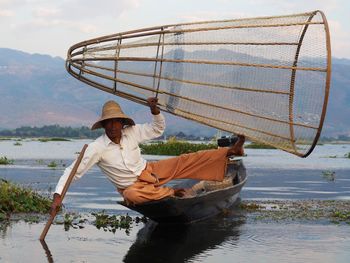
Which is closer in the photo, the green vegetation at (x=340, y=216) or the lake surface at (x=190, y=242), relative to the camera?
the lake surface at (x=190, y=242)

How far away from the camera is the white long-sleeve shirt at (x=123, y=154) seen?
9875 millimetres

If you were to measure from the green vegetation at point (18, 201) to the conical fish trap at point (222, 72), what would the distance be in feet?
8.65

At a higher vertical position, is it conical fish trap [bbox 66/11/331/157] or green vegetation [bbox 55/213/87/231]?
conical fish trap [bbox 66/11/331/157]

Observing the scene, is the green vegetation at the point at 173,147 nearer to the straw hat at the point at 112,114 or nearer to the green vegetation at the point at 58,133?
the straw hat at the point at 112,114

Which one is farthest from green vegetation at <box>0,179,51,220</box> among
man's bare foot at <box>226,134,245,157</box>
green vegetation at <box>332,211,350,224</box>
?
green vegetation at <box>332,211,350,224</box>

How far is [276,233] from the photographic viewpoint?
10727 millimetres

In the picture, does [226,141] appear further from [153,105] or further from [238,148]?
[153,105]

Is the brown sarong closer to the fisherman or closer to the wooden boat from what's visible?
the fisherman

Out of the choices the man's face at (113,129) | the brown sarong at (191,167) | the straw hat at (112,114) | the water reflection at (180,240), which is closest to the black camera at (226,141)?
the brown sarong at (191,167)

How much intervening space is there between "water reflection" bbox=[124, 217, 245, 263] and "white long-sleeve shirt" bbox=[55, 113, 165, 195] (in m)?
0.82

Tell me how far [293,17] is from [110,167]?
117 inches

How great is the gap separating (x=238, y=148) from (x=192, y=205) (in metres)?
1.03

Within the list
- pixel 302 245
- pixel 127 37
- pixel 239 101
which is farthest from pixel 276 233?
pixel 127 37

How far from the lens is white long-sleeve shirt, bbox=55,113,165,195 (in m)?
9.88
